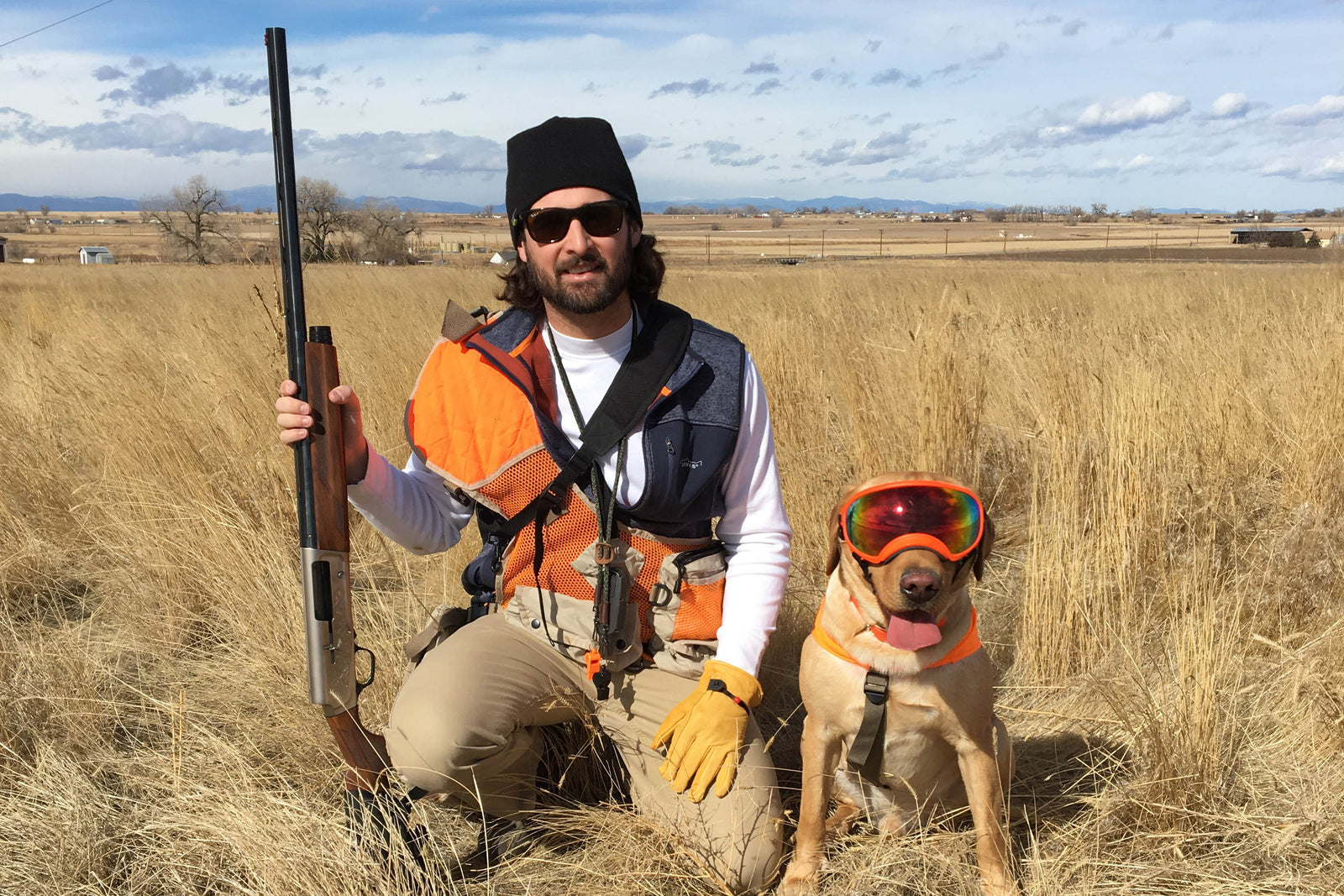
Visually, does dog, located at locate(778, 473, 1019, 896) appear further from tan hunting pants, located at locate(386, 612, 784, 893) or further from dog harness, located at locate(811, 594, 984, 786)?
tan hunting pants, located at locate(386, 612, 784, 893)

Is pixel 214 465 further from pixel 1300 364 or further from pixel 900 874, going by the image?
pixel 1300 364

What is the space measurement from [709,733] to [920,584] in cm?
67

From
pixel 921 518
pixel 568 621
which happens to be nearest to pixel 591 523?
pixel 568 621

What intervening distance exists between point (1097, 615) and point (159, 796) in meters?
3.00

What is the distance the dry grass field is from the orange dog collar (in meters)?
0.48

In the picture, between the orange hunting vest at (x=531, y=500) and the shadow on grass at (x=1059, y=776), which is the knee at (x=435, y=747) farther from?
the shadow on grass at (x=1059, y=776)

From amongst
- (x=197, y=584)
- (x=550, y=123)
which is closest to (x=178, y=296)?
(x=197, y=584)

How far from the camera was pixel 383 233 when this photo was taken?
4400 cm

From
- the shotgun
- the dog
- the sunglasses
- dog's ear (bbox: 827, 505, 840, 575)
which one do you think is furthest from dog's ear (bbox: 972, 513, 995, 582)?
the shotgun

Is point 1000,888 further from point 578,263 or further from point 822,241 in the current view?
point 822,241

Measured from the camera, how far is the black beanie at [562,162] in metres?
2.45

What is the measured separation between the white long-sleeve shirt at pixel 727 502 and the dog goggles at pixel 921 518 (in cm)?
47

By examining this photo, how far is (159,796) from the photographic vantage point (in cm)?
254

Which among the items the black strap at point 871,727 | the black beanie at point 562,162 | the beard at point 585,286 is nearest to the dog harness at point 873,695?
the black strap at point 871,727
